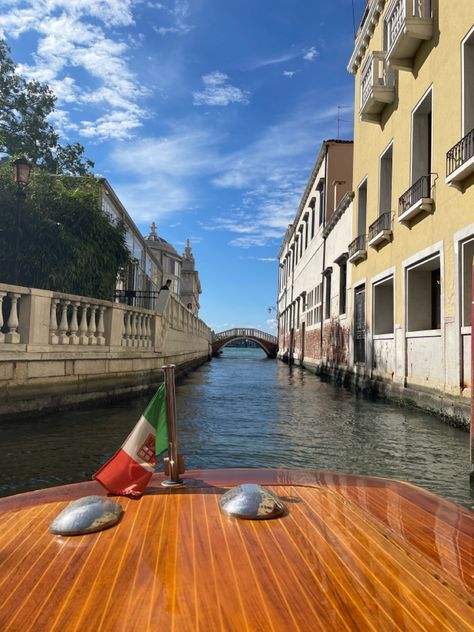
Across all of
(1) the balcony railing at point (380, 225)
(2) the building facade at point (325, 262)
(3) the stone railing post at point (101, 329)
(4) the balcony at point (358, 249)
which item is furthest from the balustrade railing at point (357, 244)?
(3) the stone railing post at point (101, 329)

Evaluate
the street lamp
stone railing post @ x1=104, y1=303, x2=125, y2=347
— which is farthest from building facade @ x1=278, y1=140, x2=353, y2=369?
the street lamp

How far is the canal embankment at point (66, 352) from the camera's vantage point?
19.5 feet

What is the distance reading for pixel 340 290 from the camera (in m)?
16.5

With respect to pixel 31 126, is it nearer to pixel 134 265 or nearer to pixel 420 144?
pixel 134 265

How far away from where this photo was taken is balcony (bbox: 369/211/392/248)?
414 inches

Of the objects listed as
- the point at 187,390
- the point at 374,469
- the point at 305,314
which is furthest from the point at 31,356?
the point at 305,314

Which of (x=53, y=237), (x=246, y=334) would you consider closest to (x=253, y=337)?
(x=246, y=334)

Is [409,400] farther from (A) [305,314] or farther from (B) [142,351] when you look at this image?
(A) [305,314]

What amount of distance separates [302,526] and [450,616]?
588 mm

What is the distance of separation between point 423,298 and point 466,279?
8.83 feet

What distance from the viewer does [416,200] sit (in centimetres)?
874

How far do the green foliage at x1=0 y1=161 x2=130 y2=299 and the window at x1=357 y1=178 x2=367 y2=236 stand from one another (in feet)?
24.8

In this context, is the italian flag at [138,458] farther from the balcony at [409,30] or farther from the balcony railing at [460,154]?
the balcony at [409,30]

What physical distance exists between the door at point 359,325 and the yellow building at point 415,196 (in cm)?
3
